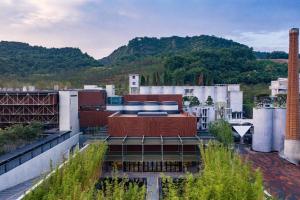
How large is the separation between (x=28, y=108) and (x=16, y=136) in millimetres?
8739

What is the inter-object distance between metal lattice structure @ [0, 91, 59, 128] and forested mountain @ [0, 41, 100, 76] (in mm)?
38669

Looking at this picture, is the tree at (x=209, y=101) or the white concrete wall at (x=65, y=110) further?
the tree at (x=209, y=101)

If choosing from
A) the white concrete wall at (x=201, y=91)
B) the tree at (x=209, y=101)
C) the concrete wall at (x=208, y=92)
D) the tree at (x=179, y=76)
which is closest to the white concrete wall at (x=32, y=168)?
the white concrete wall at (x=201, y=91)

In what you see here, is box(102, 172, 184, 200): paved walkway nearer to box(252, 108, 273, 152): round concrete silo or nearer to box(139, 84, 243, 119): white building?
box(252, 108, 273, 152): round concrete silo

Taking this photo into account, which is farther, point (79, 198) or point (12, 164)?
point (12, 164)

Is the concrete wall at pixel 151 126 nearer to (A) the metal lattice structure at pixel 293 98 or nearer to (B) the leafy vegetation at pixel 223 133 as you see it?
(B) the leafy vegetation at pixel 223 133

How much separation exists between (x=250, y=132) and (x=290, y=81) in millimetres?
13525

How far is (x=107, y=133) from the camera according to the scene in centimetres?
3584

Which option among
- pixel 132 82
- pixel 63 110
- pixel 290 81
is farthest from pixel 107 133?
pixel 132 82

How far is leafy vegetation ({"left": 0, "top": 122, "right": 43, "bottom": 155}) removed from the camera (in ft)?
96.6

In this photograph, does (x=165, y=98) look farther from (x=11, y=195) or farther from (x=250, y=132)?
(x=11, y=195)

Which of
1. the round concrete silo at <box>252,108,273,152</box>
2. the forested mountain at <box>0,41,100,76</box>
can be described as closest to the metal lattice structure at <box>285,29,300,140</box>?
the round concrete silo at <box>252,108,273,152</box>

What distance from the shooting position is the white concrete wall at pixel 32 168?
22062 millimetres

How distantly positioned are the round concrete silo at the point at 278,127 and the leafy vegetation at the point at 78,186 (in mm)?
26997
